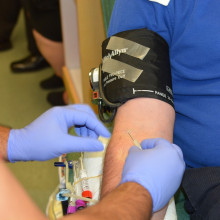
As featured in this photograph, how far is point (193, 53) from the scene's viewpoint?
40.1 inches

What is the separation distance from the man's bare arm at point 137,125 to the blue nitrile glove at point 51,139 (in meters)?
0.07

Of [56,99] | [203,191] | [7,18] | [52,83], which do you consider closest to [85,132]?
[203,191]

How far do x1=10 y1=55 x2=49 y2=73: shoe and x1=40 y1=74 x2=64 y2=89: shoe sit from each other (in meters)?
0.23

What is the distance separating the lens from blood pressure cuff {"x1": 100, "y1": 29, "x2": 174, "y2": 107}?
0.96 m

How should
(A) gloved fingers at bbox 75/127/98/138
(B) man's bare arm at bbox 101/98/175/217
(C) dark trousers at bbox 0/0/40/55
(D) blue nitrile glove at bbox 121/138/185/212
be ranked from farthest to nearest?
(C) dark trousers at bbox 0/0/40/55
(A) gloved fingers at bbox 75/127/98/138
(B) man's bare arm at bbox 101/98/175/217
(D) blue nitrile glove at bbox 121/138/185/212

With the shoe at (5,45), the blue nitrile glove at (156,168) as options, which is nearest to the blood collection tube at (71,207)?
the blue nitrile glove at (156,168)

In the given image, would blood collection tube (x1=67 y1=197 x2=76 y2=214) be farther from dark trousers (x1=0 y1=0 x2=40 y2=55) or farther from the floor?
dark trousers (x1=0 y1=0 x2=40 y2=55)

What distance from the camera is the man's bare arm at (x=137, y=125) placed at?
3.03 ft

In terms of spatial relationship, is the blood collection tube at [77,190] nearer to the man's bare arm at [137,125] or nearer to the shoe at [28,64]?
the man's bare arm at [137,125]

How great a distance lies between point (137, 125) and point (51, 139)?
0.24 meters

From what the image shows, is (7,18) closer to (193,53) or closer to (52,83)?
(52,83)

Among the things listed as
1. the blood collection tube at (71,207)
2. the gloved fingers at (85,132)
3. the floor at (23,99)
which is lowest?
the floor at (23,99)

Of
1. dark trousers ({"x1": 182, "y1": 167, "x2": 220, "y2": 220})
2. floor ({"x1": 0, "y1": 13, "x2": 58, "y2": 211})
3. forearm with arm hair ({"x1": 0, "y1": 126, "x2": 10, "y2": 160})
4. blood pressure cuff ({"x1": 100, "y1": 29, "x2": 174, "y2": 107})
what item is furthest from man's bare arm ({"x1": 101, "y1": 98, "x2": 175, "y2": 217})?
floor ({"x1": 0, "y1": 13, "x2": 58, "y2": 211})

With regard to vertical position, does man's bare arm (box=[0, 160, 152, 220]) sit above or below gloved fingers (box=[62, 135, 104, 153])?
above
